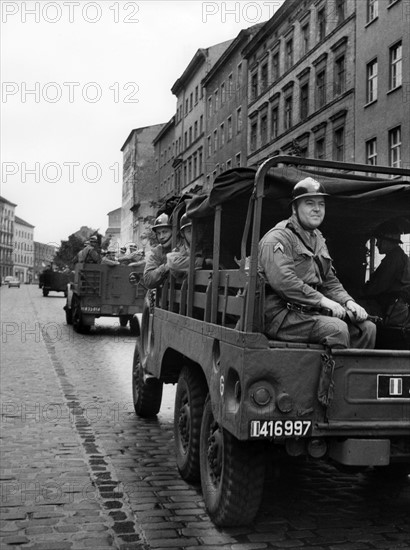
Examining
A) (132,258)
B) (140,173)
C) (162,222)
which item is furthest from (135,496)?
(140,173)

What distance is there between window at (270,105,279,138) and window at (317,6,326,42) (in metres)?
7.33

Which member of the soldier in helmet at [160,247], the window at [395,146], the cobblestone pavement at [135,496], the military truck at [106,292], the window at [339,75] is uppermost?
the window at [339,75]

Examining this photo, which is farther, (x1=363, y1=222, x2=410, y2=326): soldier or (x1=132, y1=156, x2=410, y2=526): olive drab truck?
(x1=363, y1=222, x2=410, y2=326): soldier

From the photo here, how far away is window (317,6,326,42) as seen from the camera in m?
37.9

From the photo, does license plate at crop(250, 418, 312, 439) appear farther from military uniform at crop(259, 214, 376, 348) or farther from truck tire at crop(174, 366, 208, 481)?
truck tire at crop(174, 366, 208, 481)

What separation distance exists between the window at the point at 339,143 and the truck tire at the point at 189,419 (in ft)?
95.9

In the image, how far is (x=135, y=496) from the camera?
5594mm

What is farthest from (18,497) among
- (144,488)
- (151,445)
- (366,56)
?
(366,56)

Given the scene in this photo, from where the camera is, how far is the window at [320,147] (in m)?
36.8

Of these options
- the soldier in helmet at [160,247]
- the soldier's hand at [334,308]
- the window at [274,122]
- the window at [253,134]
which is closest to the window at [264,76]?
the window at [253,134]

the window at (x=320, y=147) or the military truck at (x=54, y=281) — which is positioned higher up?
the window at (x=320, y=147)

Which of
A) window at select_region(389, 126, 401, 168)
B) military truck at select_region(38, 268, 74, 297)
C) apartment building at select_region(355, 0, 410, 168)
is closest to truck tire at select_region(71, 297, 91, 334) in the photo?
apartment building at select_region(355, 0, 410, 168)

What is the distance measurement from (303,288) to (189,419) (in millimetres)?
1559

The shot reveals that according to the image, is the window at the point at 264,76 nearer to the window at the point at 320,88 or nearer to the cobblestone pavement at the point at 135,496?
the window at the point at 320,88
